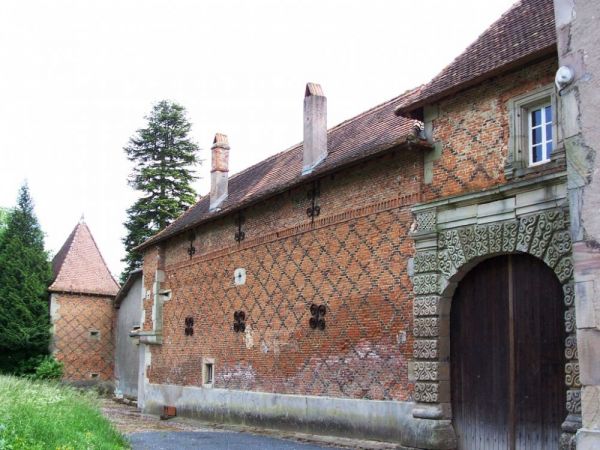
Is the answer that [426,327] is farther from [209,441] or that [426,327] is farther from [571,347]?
[209,441]

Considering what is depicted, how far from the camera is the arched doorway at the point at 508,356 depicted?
9.88 metres

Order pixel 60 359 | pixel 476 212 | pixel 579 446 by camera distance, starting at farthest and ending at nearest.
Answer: pixel 60 359
pixel 476 212
pixel 579 446

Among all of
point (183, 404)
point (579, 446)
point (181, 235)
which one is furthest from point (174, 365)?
point (579, 446)

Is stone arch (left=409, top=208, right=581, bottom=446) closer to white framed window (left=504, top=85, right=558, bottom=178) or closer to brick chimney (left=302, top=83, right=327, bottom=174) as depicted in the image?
white framed window (left=504, top=85, right=558, bottom=178)

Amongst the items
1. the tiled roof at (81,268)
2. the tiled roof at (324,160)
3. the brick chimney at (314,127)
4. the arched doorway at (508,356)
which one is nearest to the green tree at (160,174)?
the tiled roof at (81,268)

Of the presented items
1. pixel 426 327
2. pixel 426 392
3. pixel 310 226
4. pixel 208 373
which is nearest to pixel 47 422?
pixel 426 392

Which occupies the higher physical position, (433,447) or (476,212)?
(476,212)

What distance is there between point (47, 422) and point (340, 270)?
20.2ft

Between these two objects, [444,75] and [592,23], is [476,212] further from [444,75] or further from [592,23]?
[592,23]

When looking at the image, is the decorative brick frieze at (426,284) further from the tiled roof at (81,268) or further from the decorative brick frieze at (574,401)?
the tiled roof at (81,268)

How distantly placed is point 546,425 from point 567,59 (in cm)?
486

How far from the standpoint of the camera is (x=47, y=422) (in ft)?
33.2

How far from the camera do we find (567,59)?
8.09 metres

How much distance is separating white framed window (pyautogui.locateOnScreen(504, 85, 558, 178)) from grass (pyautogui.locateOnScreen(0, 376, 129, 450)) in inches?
274
